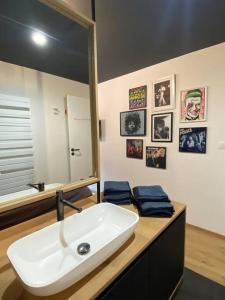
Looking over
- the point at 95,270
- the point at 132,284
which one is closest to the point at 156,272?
the point at 132,284

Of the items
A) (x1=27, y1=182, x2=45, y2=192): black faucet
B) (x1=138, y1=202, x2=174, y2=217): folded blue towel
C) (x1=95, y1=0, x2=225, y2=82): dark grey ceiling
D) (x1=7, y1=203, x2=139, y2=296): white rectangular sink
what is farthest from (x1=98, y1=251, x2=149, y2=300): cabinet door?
(x1=95, y1=0, x2=225, y2=82): dark grey ceiling

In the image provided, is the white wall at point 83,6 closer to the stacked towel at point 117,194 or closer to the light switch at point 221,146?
the stacked towel at point 117,194

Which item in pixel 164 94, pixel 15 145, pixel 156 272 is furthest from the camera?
pixel 164 94

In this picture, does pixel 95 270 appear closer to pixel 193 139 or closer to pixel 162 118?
pixel 193 139

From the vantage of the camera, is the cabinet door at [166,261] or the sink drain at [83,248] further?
the cabinet door at [166,261]

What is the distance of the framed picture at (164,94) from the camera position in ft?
7.75

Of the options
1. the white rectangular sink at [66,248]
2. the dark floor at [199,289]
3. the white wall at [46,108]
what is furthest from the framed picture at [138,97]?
the dark floor at [199,289]

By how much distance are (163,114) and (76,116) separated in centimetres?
140

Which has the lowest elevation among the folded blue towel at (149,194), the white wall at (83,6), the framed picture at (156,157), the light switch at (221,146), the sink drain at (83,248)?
the sink drain at (83,248)

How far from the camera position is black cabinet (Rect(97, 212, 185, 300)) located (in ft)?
2.51

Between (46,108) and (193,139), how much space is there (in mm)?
1748

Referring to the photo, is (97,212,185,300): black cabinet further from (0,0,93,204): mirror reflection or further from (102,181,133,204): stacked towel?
(0,0,93,204): mirror reflection

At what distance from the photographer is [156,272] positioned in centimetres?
103

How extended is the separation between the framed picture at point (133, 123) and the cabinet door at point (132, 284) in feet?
6.79
